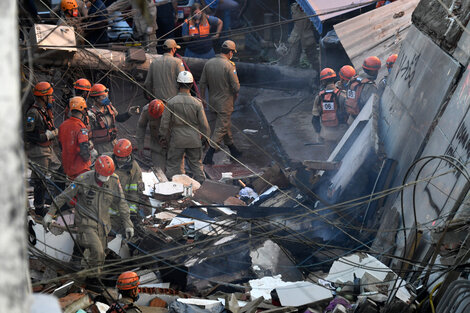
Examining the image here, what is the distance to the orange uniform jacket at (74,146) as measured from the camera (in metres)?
9.91

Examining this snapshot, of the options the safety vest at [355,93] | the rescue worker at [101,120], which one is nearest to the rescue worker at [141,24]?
the rescue worker at [101,120]

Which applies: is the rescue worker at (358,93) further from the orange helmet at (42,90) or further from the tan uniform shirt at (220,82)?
the orange helmet at (42,90)

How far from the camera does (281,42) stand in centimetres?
1823

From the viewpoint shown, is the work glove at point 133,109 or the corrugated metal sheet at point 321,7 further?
the corrugated metal sheet at point 321,7

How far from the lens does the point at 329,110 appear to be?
473 inches

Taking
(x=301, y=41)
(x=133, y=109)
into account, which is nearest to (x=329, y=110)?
(x=133, y=109)

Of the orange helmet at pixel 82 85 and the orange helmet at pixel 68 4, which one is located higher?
the orange helmet at pixel 68 4

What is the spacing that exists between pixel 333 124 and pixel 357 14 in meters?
4.33

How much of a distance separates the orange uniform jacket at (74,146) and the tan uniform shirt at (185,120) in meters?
1.78

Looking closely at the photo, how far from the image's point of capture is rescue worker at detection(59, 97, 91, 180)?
9914 millimetres

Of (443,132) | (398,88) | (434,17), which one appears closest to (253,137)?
(398,88)

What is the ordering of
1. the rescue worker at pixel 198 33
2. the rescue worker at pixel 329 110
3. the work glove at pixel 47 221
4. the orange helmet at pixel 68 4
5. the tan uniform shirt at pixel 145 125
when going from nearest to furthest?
the work glove at pixel 47 221 < the tan uniform shirt at pixel 145 125 < the rescue worker at pixel 329 110 < the orange helmet at pixel 68 4 < the rescue worker at pixel 198 33

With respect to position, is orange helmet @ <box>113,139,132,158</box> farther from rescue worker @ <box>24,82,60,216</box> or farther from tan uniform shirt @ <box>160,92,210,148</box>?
tan uniform shirt @ <box>160,92,210,148</box>

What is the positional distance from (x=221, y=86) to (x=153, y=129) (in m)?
1.88
